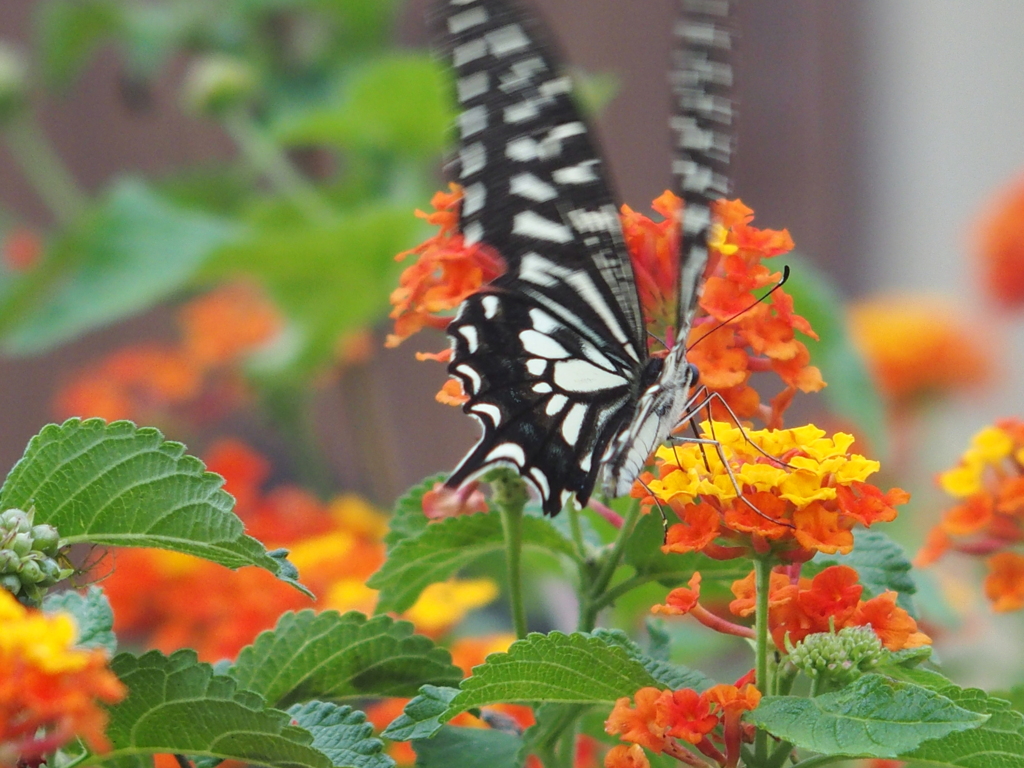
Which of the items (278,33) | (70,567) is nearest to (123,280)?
(278,33)

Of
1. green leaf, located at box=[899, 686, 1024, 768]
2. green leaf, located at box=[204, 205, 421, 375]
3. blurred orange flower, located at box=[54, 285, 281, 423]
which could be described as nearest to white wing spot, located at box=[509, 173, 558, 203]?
green leaf, located at box=[899, 686, 1024, 768]

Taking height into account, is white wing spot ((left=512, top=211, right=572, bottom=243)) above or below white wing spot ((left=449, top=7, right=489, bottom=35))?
below

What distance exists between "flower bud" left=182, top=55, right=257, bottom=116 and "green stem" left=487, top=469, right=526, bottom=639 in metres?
1.28

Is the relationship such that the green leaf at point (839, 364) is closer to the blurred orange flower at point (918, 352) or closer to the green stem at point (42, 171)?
the blurred orange flower at point (918, 352)

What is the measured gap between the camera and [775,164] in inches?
129

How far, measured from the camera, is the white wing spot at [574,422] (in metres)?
0.90

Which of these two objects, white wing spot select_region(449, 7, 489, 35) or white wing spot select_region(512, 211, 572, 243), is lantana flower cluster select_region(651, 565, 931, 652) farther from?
white wing spot select_region(449, 7, 489, 35)

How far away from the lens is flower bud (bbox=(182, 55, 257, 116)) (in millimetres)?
1902

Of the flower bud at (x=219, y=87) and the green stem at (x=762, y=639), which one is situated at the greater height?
the flower bud at (x=219, y=87)

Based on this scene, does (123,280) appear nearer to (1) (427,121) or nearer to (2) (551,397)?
(1) (427,121)

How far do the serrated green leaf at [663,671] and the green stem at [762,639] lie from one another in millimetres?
42

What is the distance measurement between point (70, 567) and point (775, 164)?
9.25 feet

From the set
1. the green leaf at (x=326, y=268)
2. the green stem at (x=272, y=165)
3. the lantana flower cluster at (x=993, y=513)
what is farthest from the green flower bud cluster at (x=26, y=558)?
the green stem at (x=272, y=165)

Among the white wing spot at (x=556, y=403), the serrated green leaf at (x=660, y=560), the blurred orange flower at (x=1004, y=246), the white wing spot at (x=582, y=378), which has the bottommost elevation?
the serrated green leaf at (x=660, y=560)
